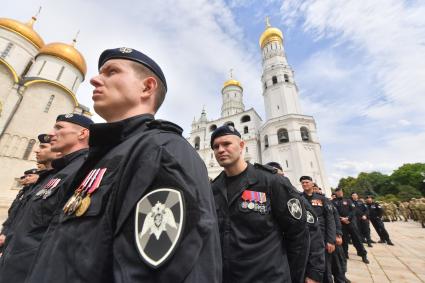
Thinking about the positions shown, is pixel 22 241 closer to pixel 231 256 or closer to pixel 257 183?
pixel 231 256

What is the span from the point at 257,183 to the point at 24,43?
29.5 metres

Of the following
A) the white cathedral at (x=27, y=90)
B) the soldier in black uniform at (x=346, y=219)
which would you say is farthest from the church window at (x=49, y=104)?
the soldier in black uniform at (x=346, y=219)

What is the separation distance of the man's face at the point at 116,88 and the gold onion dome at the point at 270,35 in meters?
39.1

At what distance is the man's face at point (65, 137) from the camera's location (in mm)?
2816

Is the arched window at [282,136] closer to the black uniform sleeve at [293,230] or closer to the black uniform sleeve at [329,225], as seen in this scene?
the black uniform sleeve at [329,225]

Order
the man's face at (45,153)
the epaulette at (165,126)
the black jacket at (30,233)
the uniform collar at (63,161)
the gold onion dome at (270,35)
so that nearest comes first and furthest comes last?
the epaulette at (165,126) < the black jacket at (30,233) < the uniform collar at (63,161) < the man's face at (45,153) < the gold onion dome at (270,35)

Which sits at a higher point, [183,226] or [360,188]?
[360,188]

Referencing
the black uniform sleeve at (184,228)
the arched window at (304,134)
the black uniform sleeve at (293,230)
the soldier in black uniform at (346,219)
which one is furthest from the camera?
the arched window at (304,134)

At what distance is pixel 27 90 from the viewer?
18.3 metres

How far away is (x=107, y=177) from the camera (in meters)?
0.94

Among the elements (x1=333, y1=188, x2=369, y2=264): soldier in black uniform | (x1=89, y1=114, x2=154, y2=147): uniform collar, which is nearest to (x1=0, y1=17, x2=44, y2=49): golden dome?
(x1=89, y1=114, x2=154, y2=147): uniform collar

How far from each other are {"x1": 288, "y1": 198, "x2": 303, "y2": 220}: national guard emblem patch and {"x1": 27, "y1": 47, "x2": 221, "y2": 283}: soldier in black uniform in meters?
1.74

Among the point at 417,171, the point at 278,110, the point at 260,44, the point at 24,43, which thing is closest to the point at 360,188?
the point at 417,171

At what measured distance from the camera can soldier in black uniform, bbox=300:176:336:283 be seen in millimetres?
4461
